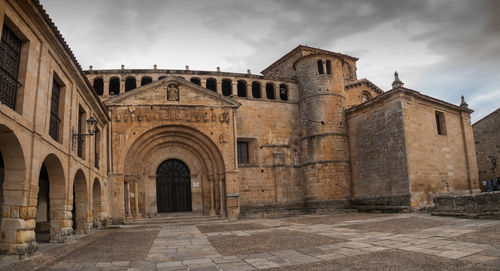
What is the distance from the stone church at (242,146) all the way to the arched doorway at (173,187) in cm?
6

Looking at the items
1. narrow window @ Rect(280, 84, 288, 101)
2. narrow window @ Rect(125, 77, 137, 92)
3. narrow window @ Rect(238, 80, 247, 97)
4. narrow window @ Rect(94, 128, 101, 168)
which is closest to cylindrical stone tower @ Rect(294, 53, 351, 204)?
narrow window @ Rect(280, 84, 288, 101)

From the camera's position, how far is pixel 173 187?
18.8 m

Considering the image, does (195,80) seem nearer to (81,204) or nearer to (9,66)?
(81,204)

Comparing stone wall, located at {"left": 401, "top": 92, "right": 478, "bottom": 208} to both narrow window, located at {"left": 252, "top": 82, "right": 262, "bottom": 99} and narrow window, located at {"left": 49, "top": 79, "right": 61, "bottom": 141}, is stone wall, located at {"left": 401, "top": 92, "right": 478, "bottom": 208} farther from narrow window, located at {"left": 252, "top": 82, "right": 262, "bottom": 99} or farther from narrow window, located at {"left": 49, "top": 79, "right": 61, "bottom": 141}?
narrow window, located at {"left": 49, "top": 79, "right": 61, "bottom": 141}

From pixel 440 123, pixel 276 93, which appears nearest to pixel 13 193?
pixel 276 93

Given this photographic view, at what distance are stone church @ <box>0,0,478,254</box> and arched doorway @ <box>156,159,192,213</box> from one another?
55mm

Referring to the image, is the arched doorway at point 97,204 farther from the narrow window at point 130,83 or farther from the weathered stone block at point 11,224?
the narrow window at point 130,83

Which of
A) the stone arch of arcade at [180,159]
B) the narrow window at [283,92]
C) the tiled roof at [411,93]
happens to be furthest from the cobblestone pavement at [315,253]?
the narrow window at [283,92]

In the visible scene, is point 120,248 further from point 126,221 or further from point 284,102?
point 284,102

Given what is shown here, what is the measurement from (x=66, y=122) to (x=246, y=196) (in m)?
11.9

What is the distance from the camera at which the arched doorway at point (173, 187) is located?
1859cm

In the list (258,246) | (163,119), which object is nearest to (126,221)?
(163,119)

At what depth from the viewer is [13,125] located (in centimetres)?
658

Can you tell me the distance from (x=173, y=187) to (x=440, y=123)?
15866mm
